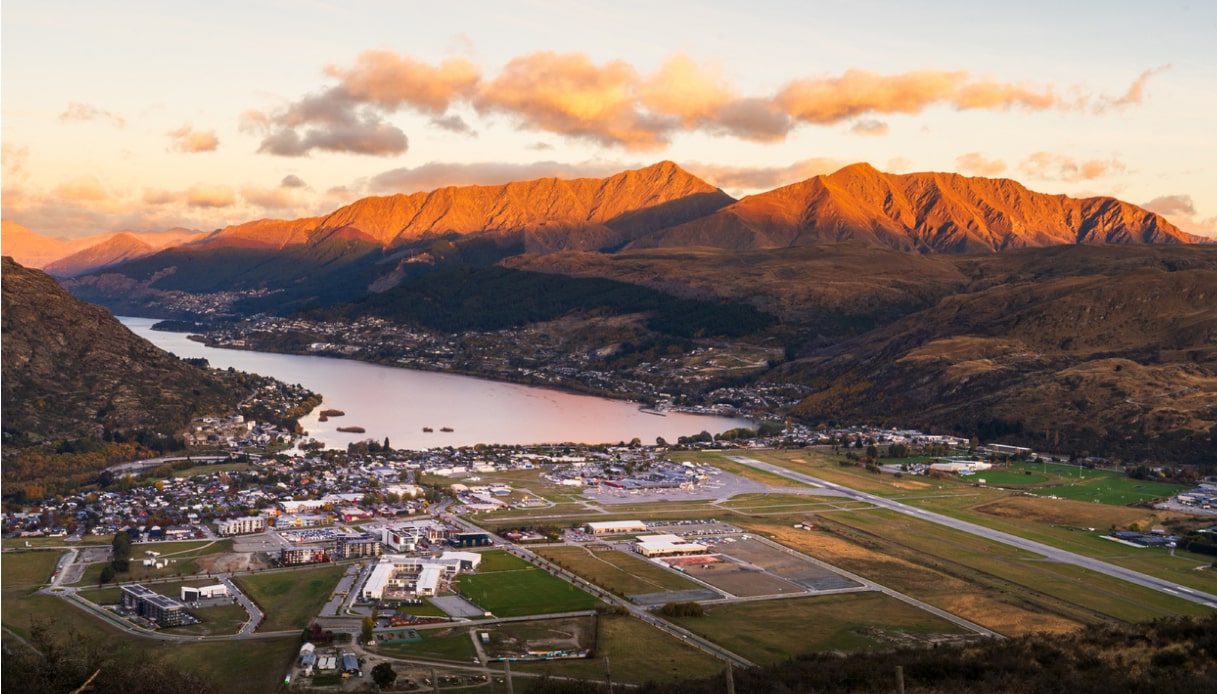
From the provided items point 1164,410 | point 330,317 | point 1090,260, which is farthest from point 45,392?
point 1090,260

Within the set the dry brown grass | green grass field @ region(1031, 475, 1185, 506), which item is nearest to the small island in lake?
the dry brown grass

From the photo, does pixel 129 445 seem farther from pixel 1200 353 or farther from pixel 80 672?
pixel 1200 353

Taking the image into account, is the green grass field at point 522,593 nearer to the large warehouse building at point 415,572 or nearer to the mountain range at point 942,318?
the large warehouse building at point 415,572

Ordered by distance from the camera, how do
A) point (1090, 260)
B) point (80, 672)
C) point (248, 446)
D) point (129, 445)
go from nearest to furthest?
point (80, 672) → point (129, 445) → point (248, 446) → point (1090, 260)

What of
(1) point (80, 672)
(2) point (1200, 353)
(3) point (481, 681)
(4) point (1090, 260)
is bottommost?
(3) point (481, 681)

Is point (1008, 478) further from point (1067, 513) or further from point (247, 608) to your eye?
point (247, 608)

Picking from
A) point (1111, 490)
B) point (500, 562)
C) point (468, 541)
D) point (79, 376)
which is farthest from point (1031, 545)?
point (79, 376)

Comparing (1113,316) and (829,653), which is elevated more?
(1113,316)
